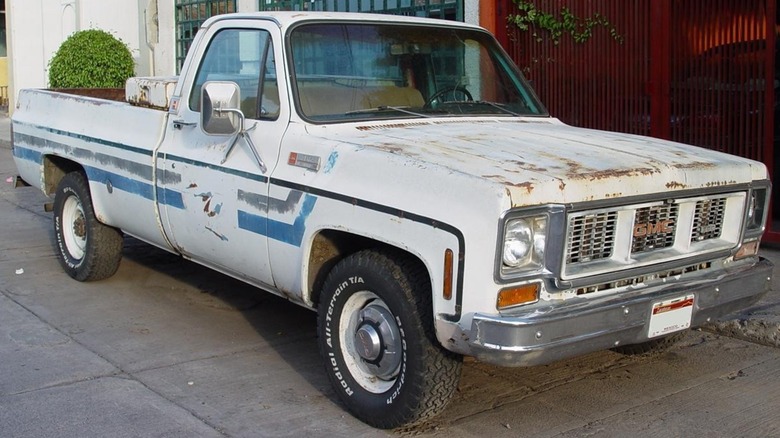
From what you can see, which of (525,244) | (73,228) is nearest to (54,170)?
(73,228)

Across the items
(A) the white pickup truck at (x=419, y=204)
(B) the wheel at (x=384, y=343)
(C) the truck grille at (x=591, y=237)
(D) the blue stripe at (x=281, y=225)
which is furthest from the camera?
(D) the blue stripe at (x=281, y=225)

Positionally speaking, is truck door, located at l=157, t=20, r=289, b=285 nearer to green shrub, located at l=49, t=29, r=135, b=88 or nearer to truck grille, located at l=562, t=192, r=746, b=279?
truck grille, located at l=562, t=192, r=746, b=279

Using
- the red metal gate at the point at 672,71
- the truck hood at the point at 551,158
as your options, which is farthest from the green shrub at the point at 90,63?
the truck hood at the point at 551,158

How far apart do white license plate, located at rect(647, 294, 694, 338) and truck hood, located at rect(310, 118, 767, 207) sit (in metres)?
0.50

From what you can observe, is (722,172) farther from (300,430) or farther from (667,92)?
(667,92)

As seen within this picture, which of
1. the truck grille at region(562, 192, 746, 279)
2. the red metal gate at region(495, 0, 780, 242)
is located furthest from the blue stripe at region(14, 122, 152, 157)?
the red metal gate at region(495, 0, 780, 242)

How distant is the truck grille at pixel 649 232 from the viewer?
4281 millimetres

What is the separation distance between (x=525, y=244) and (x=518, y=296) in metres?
0.21

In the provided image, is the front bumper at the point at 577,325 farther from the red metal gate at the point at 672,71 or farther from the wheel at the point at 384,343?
the red metal gate at the point at 672,71

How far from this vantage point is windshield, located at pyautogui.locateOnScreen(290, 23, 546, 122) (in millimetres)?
5402

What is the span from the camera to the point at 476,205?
4.07 metres

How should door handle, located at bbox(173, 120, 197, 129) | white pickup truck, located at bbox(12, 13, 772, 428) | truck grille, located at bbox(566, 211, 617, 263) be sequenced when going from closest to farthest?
white pickup truck, located at bbox(12, 13, 772, 428) → truck grille, located at bbox(566, 211, 617, 263) → door handle, located at bbox(173, 120, 197, 129)

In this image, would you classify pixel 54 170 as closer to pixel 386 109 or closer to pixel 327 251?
pixel 386 109

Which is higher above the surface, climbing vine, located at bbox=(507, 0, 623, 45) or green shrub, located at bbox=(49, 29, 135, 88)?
climbing vine, located at bbox=(507, 0, 623, 45)
